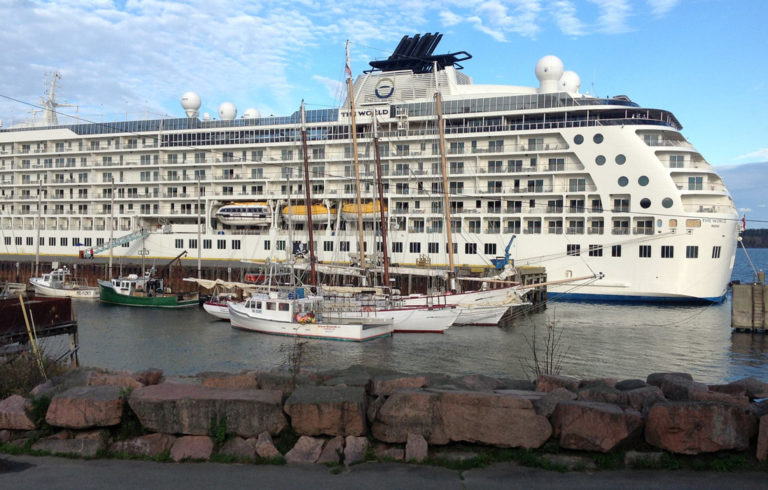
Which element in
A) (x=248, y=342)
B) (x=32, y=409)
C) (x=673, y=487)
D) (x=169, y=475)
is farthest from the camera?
(x=248, y=342)

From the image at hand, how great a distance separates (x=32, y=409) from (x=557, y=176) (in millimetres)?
40090

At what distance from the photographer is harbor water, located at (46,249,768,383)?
24.0 m

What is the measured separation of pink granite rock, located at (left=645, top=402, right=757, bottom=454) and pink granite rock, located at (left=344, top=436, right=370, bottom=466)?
4.03 m

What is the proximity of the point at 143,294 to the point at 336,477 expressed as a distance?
40.5 m

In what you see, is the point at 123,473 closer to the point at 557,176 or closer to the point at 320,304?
the point at 320,304

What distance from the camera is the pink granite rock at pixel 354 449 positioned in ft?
27.3

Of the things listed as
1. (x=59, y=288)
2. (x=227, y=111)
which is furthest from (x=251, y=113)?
(x=59, y=288)

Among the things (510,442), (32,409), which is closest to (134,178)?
(32,409)

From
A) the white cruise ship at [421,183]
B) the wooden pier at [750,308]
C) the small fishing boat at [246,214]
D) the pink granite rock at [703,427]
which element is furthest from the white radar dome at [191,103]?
the pink granite rock at [703,427]

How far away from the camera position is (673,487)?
7.33 m

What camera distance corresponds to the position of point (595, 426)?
814cm

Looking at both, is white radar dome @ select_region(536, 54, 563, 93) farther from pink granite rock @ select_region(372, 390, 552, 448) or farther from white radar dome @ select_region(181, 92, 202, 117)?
pink granite rock @ select_region(372, 390, 552, 448)

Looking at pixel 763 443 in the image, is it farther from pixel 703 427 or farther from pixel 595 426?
pixel 595 426

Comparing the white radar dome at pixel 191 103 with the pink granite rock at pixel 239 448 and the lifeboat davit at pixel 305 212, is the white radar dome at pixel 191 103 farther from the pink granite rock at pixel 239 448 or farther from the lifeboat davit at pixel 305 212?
the pink granite rock at pixel 239 448
